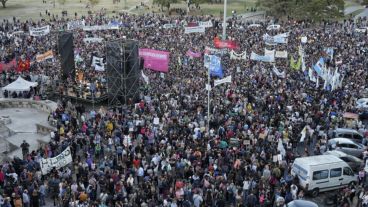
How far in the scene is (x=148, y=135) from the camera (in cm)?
2217

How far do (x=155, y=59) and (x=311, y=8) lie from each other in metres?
31.0

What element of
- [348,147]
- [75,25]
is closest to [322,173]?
[348,147]

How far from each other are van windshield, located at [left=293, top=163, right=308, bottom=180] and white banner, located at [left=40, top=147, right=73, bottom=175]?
9119mm

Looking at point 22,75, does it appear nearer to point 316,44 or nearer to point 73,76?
point 73,76

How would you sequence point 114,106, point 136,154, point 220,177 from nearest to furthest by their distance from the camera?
point 220,177 → point 136,154 → point 114,106

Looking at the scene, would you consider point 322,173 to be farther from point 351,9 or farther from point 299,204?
point 351,9

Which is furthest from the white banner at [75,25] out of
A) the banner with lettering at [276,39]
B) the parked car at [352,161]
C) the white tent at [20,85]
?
the parked car at [352,161]

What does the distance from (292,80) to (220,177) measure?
15.4 meters

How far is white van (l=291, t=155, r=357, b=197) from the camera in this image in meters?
19.0

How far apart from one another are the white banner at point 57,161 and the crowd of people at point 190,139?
1.03 ft

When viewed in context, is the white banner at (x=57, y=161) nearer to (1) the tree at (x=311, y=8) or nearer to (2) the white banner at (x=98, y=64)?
(2) the white banner at (x=98, y=64)

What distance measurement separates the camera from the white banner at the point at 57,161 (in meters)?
18.3

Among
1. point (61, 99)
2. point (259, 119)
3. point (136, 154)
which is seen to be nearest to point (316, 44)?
point (259, 119)

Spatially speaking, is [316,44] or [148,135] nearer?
[148,135]
